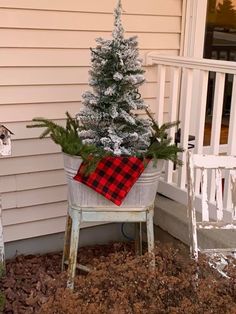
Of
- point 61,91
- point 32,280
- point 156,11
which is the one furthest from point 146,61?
point 32,280

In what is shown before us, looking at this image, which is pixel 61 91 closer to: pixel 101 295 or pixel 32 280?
pixel 32 280

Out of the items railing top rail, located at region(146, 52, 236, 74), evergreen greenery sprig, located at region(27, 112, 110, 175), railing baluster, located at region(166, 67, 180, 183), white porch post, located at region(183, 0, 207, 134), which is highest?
white porch post, located at region(183, 0, 207, 134)

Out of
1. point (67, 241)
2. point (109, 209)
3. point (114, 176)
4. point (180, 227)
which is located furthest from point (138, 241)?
point (114, 176)

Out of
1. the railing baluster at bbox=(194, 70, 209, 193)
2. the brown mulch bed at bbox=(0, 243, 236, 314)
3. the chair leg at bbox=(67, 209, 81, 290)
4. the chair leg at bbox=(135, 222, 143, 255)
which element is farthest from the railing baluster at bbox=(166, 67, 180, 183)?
the brown mulch bed at bbox=(0, 243, 236, 314)

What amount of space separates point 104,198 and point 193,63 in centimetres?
102

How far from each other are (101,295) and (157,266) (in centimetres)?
31

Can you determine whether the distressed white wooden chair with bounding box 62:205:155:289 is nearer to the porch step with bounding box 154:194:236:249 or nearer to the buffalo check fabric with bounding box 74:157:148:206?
the buffalo check fabric with bounding box 74:157:148:206

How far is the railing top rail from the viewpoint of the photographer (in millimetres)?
2979

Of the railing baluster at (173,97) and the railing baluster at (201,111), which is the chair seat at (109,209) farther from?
the railing baluster at (173,97)

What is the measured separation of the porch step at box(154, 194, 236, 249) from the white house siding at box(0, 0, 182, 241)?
0.64 m

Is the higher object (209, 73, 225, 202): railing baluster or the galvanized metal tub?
(209, 73, 225, 202): railing baluster

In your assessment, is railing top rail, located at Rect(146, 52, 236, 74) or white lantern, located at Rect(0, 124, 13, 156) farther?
railing top rail, located at Rect(146, 52, 236, 74)

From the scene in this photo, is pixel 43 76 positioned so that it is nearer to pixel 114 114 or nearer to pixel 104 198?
pixel 114 114

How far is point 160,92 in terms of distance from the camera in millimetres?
3566
